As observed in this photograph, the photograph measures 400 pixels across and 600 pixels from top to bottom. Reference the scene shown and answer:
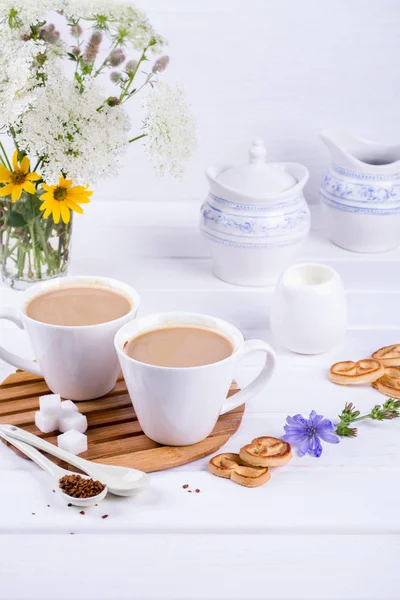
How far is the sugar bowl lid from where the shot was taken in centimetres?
143

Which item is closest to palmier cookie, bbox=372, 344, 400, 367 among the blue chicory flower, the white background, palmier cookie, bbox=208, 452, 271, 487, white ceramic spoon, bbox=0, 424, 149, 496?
the blue chicory flower

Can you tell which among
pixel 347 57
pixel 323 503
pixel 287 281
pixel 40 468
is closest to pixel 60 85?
pixel 287 281

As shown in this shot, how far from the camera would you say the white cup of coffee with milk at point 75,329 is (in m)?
1.05

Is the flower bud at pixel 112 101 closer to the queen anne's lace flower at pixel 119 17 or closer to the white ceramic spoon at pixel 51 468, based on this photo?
the queen anne's lace flower at pixel 119 17

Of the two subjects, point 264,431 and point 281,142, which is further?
point 281,142

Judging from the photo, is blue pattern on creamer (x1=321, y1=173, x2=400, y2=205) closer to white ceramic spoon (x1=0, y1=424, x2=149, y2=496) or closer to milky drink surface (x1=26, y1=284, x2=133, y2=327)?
milky drink surface (x1=26, y1=284, x2=133, y2=327)

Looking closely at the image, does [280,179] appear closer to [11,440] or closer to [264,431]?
[264,431]

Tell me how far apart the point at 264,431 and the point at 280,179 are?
525mm

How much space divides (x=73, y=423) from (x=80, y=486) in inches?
4.6

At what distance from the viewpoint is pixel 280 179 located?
1.45m

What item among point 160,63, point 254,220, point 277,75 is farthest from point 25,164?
point 277,75

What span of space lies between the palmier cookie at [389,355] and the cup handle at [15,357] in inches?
18.1

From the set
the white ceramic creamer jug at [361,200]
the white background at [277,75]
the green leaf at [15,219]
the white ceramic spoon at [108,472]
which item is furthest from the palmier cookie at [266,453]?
the white background at [277,75]

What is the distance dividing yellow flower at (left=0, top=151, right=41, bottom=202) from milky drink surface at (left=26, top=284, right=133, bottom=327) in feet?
0.59
